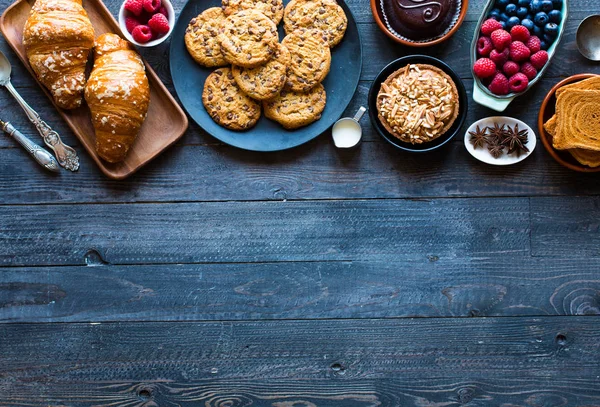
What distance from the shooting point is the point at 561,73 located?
189 centimetres

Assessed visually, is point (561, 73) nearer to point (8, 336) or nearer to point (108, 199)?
point (108, 199)

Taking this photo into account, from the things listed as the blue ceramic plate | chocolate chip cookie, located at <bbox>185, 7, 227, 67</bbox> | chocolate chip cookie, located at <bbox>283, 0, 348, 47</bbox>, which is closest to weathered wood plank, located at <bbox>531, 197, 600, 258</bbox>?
the blue ceramic plate

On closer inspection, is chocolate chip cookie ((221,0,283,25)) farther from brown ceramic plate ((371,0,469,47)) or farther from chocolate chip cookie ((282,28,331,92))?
brown ceramic plate ((371,0,469,47))

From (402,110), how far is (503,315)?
30.8 inches

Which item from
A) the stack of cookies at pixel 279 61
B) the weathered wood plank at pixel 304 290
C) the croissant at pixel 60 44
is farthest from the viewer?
the weathered wood plank at pixel 304 290

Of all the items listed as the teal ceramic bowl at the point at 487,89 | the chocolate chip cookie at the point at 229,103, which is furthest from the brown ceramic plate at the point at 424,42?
Answer: the chocolate chip cookie at the point at 229,103

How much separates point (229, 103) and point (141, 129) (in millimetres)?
313

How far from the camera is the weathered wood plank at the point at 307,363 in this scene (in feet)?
6.17

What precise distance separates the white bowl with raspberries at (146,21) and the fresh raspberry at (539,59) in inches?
45.6

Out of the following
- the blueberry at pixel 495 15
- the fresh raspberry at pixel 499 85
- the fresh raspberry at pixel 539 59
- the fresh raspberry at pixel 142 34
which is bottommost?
the fresh raspberry at pixel 142 34

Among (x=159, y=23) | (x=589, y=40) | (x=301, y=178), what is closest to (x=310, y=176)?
(x=301, y=178)

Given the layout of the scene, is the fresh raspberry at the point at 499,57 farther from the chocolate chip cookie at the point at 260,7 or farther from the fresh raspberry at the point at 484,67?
the chocolate chip cookie at the point at 260,7

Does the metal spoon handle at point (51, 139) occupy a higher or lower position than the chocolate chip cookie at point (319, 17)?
lower

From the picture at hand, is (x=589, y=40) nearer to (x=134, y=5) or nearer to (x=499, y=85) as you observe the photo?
(x=499, y=85)
